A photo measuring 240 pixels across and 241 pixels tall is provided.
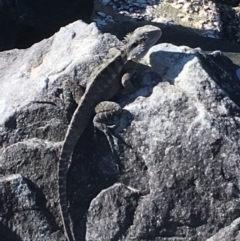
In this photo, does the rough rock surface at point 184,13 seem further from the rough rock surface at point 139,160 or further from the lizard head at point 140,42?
the rough rock surface at point 139,160

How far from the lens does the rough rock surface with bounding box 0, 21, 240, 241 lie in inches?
184

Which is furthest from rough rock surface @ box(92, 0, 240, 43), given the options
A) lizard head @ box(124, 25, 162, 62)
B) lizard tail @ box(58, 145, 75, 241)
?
lizard tail @ box(58, 145, 75, 241)

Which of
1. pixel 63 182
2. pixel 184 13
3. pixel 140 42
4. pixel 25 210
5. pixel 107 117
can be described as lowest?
pixel 184 13

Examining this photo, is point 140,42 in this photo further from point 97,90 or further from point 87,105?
point 87,105

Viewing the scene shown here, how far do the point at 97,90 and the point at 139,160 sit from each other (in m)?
0.63

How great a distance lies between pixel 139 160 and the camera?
15.7 ft

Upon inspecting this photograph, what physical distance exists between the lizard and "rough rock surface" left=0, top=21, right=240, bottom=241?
0.22 feet

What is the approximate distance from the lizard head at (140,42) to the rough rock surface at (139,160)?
16 centimetres

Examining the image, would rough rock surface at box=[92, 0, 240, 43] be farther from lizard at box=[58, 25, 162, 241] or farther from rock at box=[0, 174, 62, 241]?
rock at box=[0, 174, 62, 241]

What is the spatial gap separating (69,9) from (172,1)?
79.5 inches

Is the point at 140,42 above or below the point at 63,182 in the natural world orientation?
above

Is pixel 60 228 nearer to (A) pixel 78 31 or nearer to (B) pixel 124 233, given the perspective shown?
(B) pixel 124 233

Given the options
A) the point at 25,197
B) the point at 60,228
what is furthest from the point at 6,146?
the point at 60,228

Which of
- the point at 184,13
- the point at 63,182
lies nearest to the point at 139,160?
the point at 63,182
